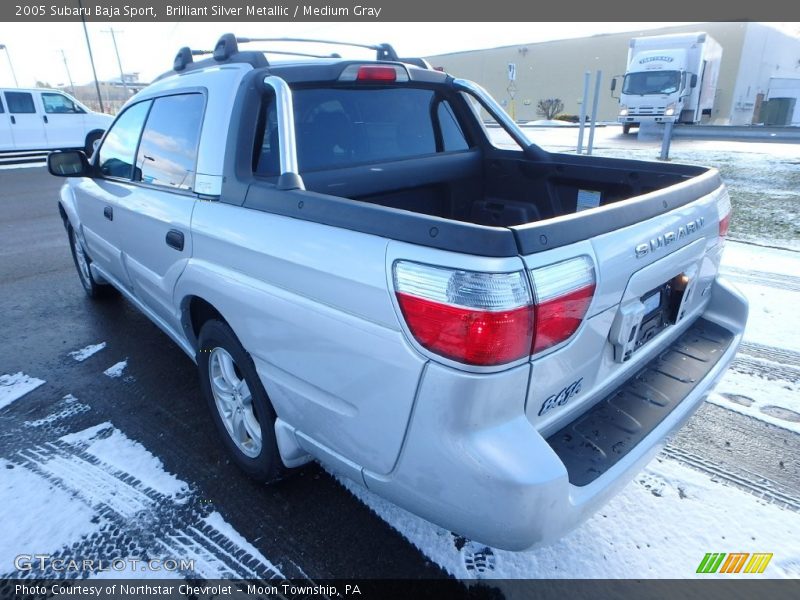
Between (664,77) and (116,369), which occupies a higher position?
(664,77)

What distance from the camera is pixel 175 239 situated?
2.63 meters

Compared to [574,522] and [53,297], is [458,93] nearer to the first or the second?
[574,522]

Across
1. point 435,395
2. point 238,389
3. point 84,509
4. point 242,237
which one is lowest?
point 84,509

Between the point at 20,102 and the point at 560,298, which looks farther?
the point at 20,102

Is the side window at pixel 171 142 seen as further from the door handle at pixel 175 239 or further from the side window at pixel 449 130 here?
the side window at pixel 449 130

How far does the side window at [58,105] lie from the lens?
1658 cm

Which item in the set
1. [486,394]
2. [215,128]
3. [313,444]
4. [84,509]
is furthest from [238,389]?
[486,394]

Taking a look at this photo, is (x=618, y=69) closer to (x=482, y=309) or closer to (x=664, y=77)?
(x=664, y=77)

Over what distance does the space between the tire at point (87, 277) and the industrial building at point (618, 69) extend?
36.1m

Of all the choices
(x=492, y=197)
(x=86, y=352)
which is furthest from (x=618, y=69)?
(x=86, y=352)

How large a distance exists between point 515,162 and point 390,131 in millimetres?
862

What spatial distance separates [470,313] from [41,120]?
1984 centimetres

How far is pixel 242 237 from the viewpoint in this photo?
84.5 inches

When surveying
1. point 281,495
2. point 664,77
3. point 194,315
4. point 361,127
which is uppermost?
point 664,77
